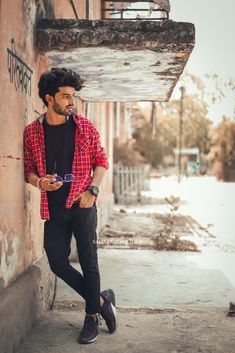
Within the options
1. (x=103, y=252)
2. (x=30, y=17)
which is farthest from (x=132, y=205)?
(x=30, y=17)

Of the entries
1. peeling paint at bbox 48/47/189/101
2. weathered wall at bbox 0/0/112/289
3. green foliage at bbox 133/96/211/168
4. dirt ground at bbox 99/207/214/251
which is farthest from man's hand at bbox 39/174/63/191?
green foliage at bbox 133/96/211/168

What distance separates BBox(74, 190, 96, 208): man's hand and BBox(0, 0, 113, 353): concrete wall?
1.71 ft

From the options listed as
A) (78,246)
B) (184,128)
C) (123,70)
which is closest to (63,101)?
(78,246)

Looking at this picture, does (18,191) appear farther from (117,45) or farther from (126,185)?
(126,185)

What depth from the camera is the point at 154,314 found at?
4.61 meters

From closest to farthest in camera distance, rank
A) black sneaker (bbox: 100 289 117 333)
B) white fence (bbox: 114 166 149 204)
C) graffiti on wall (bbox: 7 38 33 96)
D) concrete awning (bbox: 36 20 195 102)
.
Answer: graffiti on wall (bbox: 7 38 33 96) < black sneaker (bbox: 100 289 117 333) < concrete awning (bbox: 36 20 195 102) < white fence (bbox: 114 166 149 204)

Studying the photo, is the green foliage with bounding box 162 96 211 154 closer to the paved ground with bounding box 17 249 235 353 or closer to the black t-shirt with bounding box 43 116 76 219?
the paved ground with bounding box 17 249 235 353

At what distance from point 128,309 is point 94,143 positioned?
1.95 m

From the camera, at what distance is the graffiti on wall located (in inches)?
137

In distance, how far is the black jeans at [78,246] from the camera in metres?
3.64

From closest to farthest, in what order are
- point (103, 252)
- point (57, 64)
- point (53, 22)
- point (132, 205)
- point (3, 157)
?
point (3, 157) < point (53, 22) < point (57, 64) < point (103, 252) < point (132, 205)

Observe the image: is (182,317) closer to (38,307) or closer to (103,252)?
(38,307)

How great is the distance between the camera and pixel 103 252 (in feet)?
26.3

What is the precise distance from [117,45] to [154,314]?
2.65 m
